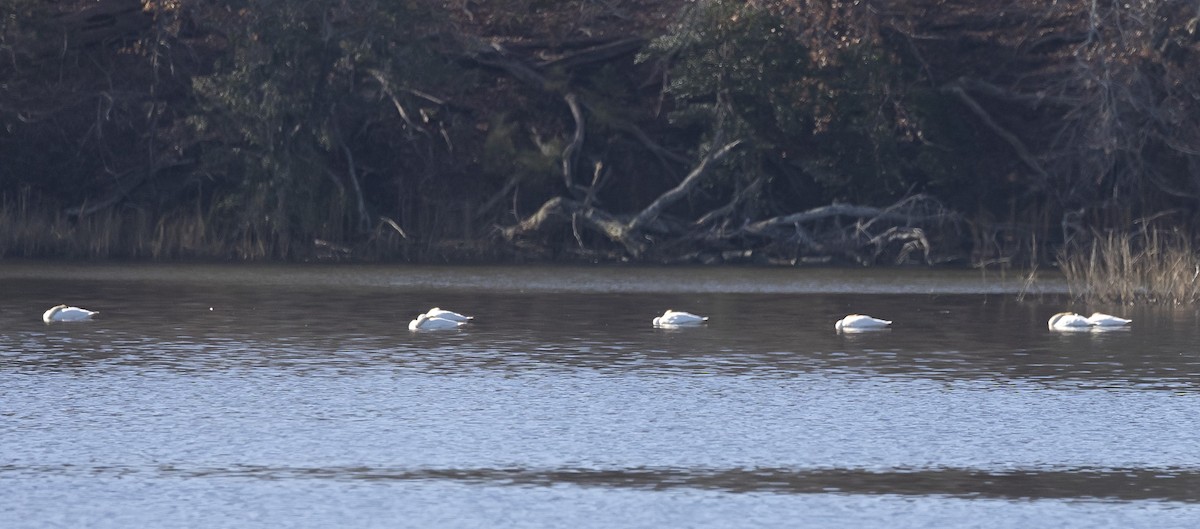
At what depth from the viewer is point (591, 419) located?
10820 millimetres

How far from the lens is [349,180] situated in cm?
3288

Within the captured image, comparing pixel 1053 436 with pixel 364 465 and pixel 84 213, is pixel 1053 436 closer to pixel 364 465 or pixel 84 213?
pixel 364 465

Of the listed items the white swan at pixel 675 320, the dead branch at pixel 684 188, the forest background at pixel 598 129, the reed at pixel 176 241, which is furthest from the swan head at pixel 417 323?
the reed at pixel 176 241

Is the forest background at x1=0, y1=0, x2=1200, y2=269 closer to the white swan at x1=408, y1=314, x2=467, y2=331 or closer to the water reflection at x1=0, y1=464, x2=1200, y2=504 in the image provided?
the white swan at x1=408, y1=314, x2=467, y2=331

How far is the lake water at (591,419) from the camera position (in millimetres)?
8070

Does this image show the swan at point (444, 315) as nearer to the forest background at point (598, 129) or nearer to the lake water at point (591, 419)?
the lake water at point (591, 419)

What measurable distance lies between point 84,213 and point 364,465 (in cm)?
2522

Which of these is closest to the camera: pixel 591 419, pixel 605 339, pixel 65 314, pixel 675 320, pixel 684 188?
pixel 591 419

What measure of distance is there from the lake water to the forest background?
1030 centimetres

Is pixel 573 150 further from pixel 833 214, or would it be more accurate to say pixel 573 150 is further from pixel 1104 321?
pixel 1104 321

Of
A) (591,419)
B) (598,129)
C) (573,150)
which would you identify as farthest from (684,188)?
(591,419)

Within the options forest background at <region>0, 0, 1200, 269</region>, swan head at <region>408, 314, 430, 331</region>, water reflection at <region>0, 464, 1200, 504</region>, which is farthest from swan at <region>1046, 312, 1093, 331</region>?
forest background at <region>0, 0, 1200, 269</region>

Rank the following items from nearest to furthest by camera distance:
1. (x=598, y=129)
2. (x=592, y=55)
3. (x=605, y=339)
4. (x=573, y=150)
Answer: (x=605, y=339)
(x=573, y=150)
(x=598, y=129)
(x=592, y=55)

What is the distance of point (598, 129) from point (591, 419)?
22.3 metres
